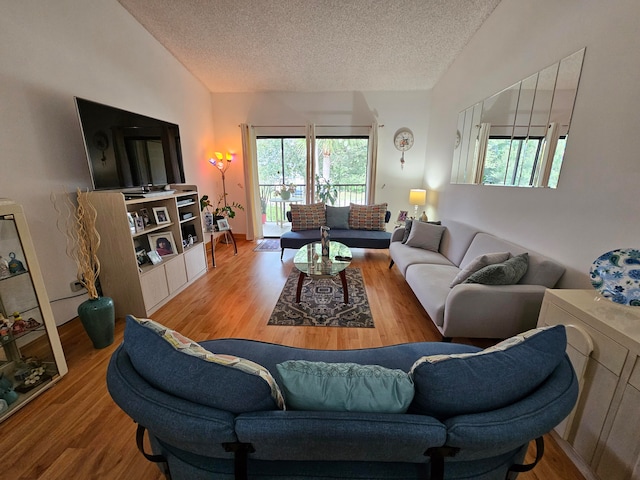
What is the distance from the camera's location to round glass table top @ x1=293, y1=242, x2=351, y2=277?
248 centimetres

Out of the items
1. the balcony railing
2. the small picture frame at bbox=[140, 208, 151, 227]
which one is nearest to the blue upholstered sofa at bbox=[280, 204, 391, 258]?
the balcony railing

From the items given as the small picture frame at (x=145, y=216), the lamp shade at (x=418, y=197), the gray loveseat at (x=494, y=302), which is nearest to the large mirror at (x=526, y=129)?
the gray loveseat at (x=494, y=302)

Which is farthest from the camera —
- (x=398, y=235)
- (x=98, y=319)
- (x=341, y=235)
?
(x=341, y=235)

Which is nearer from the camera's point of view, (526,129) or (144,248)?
(526,129)

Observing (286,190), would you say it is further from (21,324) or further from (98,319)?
(21,324)

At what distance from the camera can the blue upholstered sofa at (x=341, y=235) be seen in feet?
12.6

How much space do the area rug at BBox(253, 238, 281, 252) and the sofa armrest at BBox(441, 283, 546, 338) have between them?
3191 millimetres

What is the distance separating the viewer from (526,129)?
212 cm

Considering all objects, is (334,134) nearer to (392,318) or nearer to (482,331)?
(392,318)

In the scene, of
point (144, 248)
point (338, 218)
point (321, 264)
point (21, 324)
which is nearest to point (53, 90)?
point (144, 248)

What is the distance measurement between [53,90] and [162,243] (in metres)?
1.48

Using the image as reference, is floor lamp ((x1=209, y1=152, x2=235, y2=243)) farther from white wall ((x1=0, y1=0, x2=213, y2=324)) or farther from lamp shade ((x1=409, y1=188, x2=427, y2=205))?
lamp shade ((x1=409, y1=188, x2=427, y2=205))

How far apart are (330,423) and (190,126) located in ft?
14.9

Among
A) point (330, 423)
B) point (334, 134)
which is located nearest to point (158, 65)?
point (334, 134)
